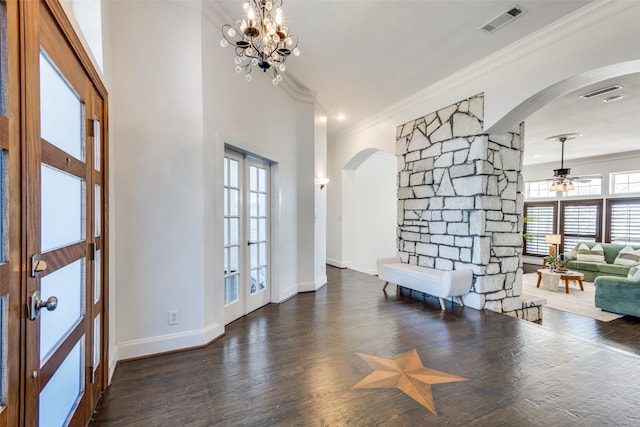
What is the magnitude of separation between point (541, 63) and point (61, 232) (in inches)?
180

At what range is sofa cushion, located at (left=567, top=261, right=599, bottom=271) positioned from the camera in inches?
288

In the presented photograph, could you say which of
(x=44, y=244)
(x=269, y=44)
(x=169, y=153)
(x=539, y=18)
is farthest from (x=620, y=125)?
(x=44, y=244)

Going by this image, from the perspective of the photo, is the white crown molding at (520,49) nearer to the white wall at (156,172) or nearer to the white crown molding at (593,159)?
the white wall at (156,172)

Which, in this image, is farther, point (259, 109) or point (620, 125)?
point (620, 125)

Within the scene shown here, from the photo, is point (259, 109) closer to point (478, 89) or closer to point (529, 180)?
point (478, 89)

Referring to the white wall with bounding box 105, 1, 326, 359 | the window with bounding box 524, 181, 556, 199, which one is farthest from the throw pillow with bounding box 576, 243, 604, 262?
the white wall with bounding box 105, 1, 326, 359

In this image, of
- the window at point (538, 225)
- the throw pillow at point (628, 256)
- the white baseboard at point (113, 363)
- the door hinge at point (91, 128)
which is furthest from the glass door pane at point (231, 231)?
the window at point (538, 225)

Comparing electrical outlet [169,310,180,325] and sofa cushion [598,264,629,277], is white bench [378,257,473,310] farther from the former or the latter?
sofa cushion [598,264,629,277]

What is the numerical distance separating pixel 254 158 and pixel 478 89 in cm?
321

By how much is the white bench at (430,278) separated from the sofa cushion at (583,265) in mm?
5468

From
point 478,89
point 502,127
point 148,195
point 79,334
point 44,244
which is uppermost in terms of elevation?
point 478,89

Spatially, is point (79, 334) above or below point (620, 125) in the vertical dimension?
below

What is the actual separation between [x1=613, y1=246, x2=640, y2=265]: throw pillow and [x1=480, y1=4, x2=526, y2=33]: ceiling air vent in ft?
22.8

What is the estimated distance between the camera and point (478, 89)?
4.13 m
